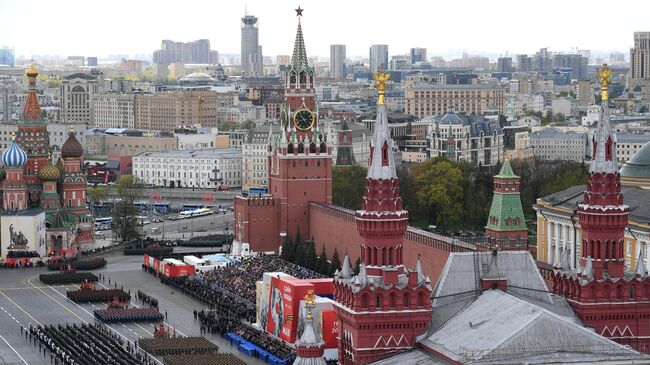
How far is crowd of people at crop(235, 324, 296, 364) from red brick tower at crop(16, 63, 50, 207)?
41814 mm

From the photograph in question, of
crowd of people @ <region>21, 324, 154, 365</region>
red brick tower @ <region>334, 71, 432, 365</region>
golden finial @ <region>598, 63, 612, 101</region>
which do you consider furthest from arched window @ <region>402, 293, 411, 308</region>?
crowd of people @ <region>21, 324, 154, 365</region>

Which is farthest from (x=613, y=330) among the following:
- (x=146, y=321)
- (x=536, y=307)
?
(x=146, y=321)

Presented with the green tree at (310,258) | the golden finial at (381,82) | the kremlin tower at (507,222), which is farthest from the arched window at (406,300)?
the green tree at (310,258)

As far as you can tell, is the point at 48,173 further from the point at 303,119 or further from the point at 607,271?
the point at 607,271

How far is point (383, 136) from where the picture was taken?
5981 centimetres

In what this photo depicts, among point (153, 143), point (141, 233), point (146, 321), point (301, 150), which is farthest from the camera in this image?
point (153, 143)

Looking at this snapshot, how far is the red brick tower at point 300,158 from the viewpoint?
115 m

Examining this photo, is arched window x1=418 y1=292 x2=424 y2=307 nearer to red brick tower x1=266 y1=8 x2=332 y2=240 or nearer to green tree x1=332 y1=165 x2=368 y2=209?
red brick tower x1=266 y1=8 x2=332 y2=240

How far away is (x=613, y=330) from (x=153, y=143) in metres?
141

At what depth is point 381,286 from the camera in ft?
190

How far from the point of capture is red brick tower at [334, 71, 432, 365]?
2286 inches

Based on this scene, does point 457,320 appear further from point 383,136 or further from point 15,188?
point 15,188

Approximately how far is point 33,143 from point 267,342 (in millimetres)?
50426

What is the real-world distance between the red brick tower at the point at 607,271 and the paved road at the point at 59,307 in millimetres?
21462
